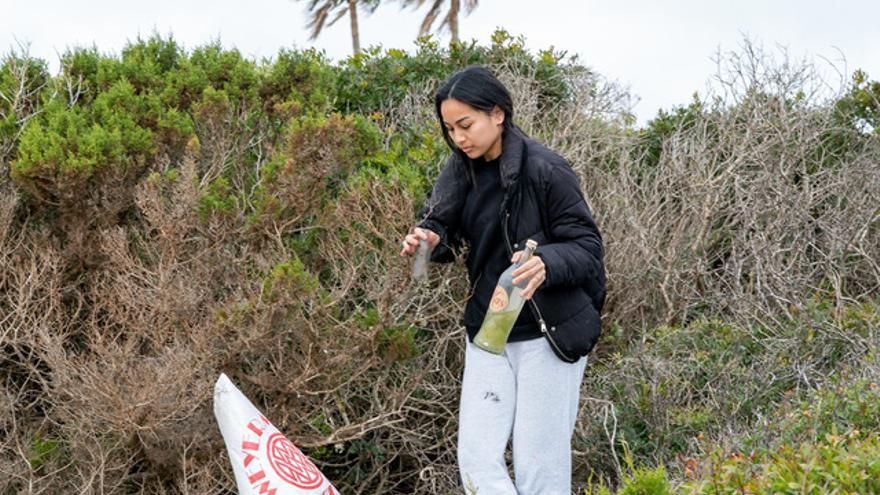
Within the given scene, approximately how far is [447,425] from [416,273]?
1.20m

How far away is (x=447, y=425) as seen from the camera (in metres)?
5.14

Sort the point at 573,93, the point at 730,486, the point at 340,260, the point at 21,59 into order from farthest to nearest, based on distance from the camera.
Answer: the point at 573,93 < the point at 21,59 < the point at 340,260 < the point at 730,486

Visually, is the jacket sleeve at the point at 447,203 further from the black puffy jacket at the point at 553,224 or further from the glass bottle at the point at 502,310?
the glass bottle at the point at 502,310

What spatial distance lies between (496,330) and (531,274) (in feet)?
0.96

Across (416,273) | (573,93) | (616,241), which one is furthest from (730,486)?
(573,93)

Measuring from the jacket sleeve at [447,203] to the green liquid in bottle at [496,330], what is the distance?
1.44 feet

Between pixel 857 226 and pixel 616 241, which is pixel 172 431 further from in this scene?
pixel 857 226

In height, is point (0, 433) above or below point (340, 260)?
below

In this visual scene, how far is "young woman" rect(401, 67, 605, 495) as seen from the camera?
3.74 meters

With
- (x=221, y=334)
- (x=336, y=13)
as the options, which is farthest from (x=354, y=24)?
(x=221, y=334)

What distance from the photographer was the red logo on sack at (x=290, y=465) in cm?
410

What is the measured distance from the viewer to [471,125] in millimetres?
3752

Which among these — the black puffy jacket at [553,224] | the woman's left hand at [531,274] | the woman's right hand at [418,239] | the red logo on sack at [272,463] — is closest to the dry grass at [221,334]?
the red logo on sack at [272,463]

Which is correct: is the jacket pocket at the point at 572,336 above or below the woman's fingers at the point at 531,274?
below
